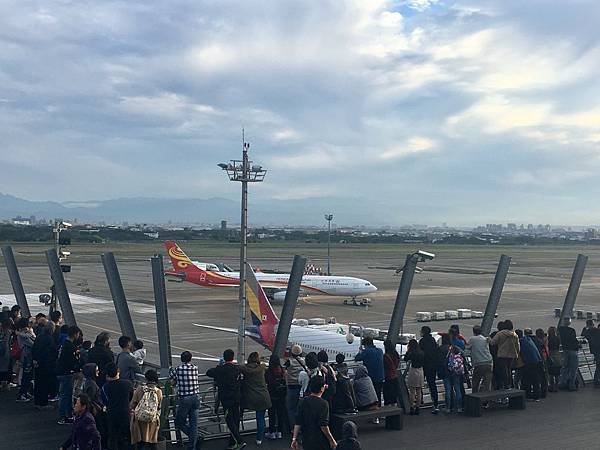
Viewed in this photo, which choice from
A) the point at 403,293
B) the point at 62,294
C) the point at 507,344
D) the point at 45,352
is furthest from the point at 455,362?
the point at 62,294

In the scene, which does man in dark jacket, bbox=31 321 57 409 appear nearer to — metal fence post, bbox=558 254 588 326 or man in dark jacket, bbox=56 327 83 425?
man in dark jacket, bbox=56 327 83 425

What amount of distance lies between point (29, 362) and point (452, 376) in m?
9.55

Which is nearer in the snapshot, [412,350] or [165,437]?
[165,437]

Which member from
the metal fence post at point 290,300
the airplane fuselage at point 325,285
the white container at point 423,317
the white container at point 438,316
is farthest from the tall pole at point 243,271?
the airplane fuselage at point 325,285

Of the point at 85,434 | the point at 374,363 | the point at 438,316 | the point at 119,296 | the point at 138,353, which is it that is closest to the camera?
the point at 85,434

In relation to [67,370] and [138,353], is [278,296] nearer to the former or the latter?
[67,370]

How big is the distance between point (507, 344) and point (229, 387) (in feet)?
23.3

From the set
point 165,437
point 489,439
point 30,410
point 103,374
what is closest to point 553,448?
point 489,439

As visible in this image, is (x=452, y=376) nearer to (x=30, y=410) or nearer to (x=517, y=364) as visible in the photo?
(x=517, y=364)

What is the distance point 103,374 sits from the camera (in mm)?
11977

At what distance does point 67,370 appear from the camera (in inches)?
514

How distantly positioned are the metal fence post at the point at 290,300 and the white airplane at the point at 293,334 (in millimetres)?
9299

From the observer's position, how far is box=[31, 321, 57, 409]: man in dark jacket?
1378cm

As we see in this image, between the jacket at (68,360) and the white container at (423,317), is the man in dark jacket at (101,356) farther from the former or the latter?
the white container at (423,317)
